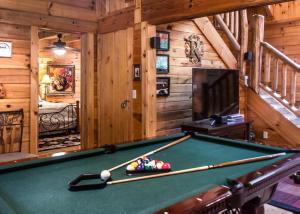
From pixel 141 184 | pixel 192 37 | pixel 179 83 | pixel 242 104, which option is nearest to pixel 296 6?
pixel 242 104

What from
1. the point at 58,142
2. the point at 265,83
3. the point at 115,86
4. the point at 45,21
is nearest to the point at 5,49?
the point at 45,21

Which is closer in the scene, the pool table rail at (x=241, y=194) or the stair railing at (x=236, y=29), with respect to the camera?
the pool table rail at (x=241, y=194)

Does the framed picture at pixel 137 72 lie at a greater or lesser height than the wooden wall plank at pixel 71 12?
lesser

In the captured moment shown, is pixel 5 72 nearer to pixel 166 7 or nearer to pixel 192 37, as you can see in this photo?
pixel 166 7

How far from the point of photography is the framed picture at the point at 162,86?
4359 millimetres

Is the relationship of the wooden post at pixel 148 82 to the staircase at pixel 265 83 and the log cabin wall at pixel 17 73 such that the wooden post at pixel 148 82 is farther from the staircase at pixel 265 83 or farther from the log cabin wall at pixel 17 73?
the staircase at pixel 265 83

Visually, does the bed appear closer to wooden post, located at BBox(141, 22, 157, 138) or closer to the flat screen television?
wooden post, located at BBox(141, 22, 157, 138)

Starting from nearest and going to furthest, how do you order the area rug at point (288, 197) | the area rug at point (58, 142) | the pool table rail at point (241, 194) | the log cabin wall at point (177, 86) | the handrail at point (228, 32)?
1. the pool table rail at point (241, 194)
2. the area rug at point (288, 197)
3. the log cabin wall at point (177, 86)
4. the handrail at point (228, 32)
5. the area rug at point (58, 142)

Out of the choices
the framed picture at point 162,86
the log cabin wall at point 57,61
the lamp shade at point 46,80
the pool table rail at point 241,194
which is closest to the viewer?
the pool table rail at point 241,194

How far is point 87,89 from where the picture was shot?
16.5ft

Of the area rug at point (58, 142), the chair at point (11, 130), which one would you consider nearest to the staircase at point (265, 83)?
the area rug at point (58, 142)

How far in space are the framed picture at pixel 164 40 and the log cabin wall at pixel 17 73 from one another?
1.89 meters

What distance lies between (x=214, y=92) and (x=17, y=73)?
9.34 feet

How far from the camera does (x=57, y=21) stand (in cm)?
458
